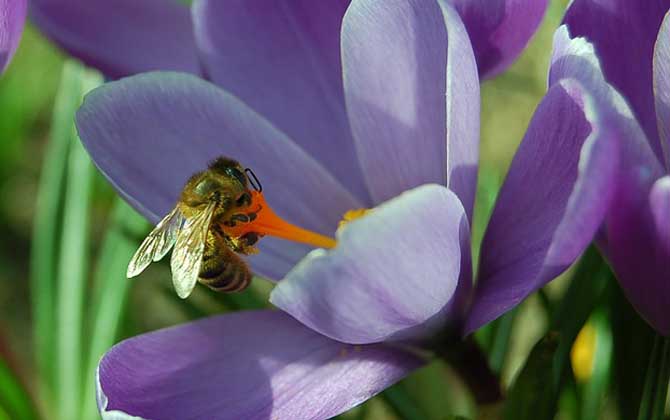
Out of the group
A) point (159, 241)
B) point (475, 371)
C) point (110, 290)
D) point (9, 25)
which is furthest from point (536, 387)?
point (110, 290)

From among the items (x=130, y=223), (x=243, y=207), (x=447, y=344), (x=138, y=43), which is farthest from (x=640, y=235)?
(x=130, y=223)

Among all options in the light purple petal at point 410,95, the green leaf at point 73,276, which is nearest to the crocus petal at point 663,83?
the light purple petal at point 410,95

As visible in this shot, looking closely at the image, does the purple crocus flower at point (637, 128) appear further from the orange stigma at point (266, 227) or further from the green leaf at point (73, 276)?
the green leaf at point (73, 276)

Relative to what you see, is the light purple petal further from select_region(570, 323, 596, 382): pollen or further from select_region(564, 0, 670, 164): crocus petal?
select_region(570, 323, 596, 382): pollen

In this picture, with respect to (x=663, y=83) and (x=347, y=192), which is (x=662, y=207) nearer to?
(x=663, y=83)

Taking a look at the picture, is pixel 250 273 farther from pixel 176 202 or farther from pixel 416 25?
pixel 416 25
